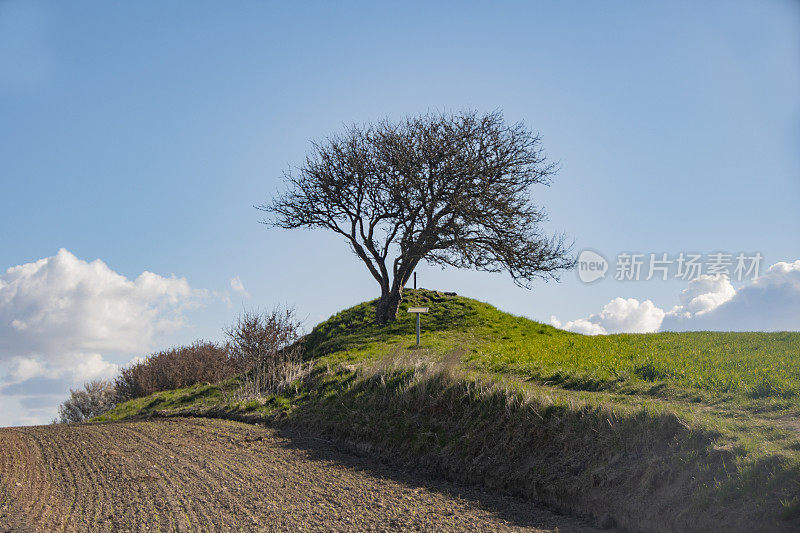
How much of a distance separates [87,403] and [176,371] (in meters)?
6.56

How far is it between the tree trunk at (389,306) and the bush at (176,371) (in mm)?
6397

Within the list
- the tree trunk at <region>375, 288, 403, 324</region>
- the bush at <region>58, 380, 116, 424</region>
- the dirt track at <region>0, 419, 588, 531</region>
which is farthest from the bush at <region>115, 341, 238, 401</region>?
the dirt track at <region>0, 419, 588, 531</region>

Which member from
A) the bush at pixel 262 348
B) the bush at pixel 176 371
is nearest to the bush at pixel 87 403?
the bush at pixel 176 371

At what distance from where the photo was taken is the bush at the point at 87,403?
83.3 feet

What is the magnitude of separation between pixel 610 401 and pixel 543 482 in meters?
2.21

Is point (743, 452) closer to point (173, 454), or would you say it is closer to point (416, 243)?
point (173, 454)

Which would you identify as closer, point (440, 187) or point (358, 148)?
point (440, 187)

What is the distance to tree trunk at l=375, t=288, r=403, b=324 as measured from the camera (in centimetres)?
2375

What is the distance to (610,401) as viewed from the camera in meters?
9.25

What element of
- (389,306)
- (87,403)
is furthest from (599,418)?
(87,403)

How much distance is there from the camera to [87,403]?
25719mm

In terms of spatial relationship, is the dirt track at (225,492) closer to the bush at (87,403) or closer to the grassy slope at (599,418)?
the grassy slope at (599,418)

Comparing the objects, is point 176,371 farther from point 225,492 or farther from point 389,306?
point 225,492

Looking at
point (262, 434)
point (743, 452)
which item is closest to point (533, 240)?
point (262, 434)
